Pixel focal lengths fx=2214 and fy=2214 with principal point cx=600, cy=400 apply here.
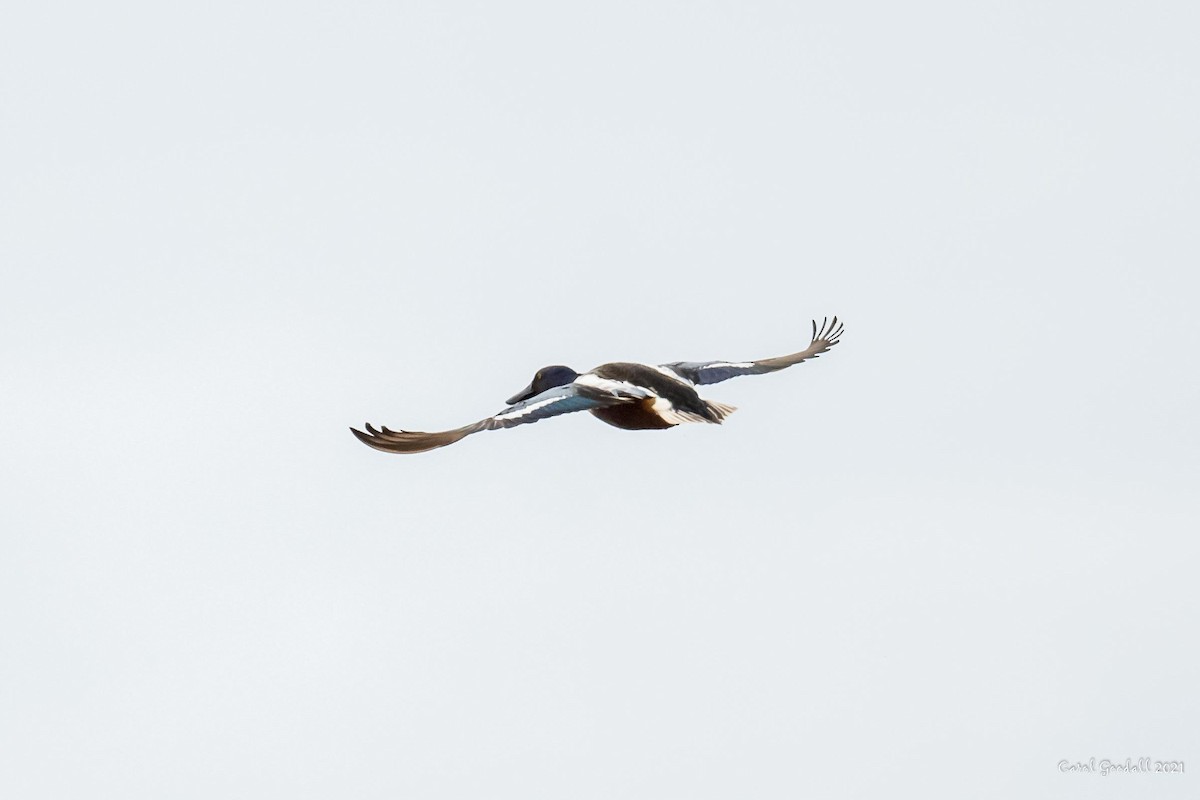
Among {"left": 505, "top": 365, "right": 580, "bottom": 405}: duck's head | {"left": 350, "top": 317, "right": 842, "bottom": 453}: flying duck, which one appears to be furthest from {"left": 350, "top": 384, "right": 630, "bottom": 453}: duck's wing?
{"left": 505, "top": 365, "right": 580, "bottom": 405}: duck's head

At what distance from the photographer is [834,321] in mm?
31906

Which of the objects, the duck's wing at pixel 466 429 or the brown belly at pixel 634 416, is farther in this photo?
the brown belly at pixel 634 416

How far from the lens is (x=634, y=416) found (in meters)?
25.0

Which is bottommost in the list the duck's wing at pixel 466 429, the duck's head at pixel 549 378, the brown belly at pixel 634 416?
the duck's wing at pixel 466 429

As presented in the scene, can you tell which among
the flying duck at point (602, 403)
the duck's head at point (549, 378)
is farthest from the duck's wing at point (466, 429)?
the duck's head at point (549, 378)

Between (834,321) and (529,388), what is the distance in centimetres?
704

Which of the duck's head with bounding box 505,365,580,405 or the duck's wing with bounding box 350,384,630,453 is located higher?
the duck's head with bounding box 505,365,580,405

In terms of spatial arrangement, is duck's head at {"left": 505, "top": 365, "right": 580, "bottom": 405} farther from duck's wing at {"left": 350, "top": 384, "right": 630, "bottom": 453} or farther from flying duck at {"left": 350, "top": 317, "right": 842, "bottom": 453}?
duck's wing at {"left": 350, "top": 384, "right": 630, "bottom": 453}

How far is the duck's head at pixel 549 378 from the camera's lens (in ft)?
85.1

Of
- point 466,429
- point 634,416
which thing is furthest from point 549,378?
point 466,429

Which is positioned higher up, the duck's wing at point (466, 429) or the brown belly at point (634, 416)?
the brown belly at point (634, 416)

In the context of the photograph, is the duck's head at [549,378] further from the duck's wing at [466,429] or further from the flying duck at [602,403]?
the duck's wing at [466,429]

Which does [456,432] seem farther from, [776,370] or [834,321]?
[834,321]

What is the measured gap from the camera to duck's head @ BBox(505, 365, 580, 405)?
85.1 ft
